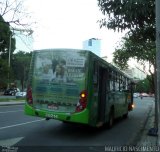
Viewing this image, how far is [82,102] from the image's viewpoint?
1323 cm

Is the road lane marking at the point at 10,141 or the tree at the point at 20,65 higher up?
the tree at the point at 20,65

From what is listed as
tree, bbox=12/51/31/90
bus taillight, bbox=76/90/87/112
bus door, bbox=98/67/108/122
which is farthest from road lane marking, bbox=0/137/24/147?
tree, bbox=12/51/31/90

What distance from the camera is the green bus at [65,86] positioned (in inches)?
524

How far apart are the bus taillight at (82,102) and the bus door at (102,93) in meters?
1.81

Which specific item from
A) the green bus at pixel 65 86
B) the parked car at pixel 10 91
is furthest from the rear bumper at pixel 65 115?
the parked car at pixel 10 91

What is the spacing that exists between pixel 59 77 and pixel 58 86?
0.32m

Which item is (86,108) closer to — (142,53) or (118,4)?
(118,4)

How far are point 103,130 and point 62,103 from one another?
384cm

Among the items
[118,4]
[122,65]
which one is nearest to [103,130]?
[118,4]

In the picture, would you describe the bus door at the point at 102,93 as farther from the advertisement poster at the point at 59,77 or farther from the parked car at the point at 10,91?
the parked car at the point at 10,91

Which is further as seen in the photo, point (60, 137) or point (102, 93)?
point (102, 93)

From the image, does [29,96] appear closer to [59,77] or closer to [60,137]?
[59,77]

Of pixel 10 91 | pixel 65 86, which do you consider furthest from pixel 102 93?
pixel 10 91

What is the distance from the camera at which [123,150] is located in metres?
11.1
